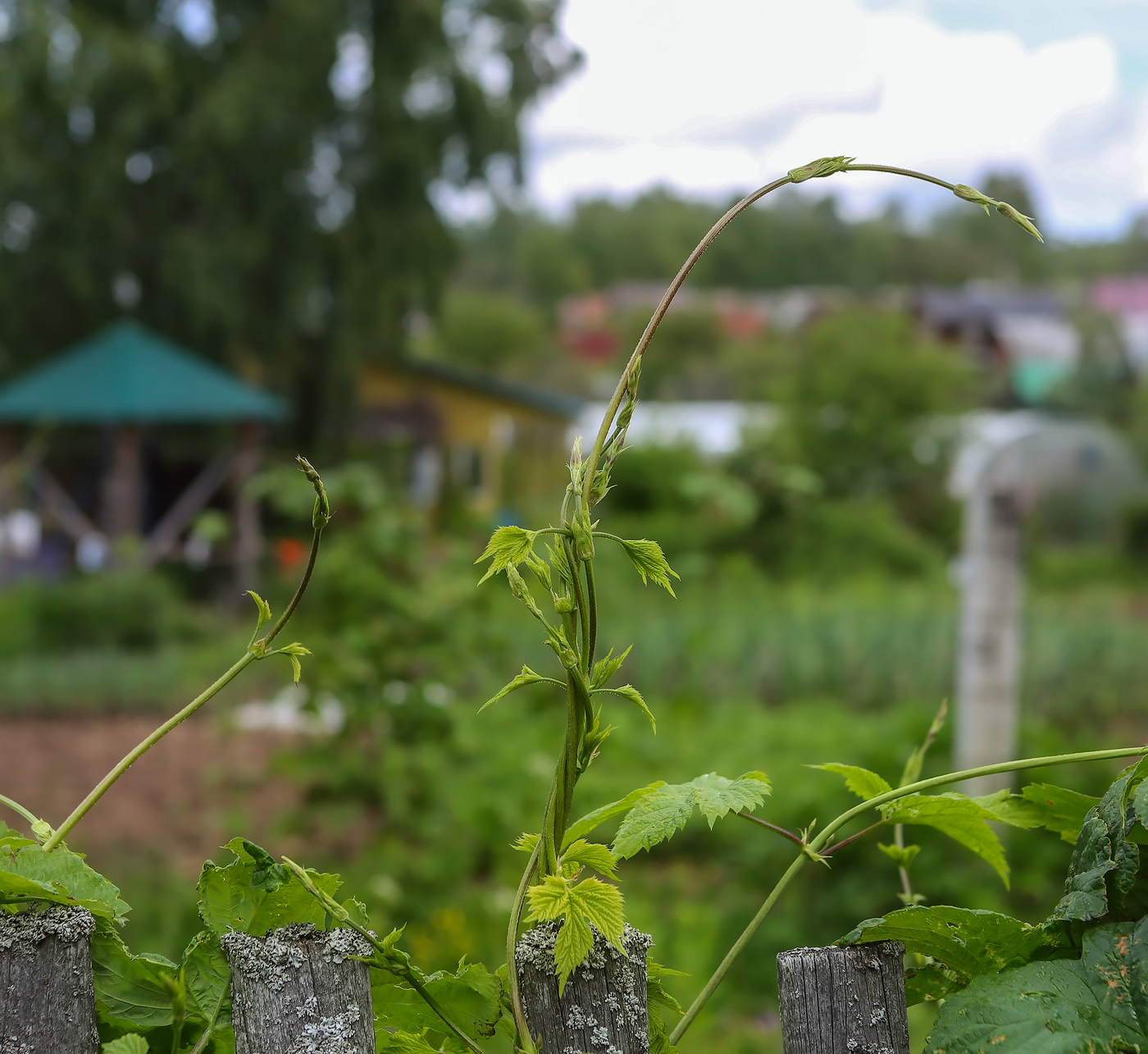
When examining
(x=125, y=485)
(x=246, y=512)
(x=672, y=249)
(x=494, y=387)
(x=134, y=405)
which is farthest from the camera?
(x=672, y=249)

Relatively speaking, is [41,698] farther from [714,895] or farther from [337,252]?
[337,252]

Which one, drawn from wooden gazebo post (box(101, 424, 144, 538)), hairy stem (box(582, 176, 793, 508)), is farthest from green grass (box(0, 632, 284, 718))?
hairy stem (box(582, 176, 793, 508))

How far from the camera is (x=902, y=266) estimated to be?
47062 mm

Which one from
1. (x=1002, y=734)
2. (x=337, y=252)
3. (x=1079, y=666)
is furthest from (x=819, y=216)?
(x=1002, y=734)

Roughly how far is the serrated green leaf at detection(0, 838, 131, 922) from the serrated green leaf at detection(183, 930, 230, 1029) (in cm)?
5

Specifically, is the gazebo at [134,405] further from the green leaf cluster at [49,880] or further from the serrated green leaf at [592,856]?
the serrated green leaf at [592,856]

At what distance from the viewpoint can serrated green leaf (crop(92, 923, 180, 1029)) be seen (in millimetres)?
634

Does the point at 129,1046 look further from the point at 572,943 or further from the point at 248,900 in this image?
the point at 572,943

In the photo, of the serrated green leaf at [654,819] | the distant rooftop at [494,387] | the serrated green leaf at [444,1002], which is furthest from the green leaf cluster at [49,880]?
the distant rooftop at [494,387]

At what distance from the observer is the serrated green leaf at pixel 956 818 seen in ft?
2.22

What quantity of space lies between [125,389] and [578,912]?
10846 millimetres

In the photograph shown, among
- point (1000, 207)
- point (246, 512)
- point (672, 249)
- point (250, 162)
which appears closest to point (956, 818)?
point (1000, 207)

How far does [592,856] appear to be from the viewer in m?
0.59

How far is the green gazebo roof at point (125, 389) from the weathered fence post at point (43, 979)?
34.4 feet
